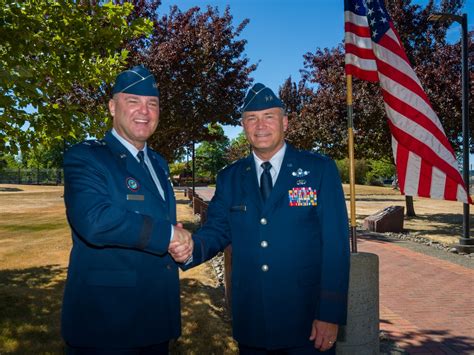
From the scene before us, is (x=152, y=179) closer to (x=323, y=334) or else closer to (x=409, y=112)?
(x=323, y=334)

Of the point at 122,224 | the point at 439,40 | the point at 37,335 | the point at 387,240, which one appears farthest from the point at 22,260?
the point at 439,40

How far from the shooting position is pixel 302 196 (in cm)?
256

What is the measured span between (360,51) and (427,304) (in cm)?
428

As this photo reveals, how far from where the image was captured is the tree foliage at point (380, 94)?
15273 mm

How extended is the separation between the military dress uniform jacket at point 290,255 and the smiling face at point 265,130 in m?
0.15

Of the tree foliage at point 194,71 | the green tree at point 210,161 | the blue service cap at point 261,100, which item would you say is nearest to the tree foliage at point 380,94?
the tree foliage at point 194,71

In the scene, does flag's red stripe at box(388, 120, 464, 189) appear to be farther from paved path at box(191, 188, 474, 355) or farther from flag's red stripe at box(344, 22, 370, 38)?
paved path at box(191, 188, 474, 355)

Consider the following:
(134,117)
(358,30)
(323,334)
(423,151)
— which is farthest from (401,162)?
(134,117)

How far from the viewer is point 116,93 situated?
8.22 ft

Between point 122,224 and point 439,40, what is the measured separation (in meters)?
18.5

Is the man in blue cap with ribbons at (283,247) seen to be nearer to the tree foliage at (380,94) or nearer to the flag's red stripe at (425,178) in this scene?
the flag's red stripe at (425,178)

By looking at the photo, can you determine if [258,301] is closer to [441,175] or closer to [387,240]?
[441,175]

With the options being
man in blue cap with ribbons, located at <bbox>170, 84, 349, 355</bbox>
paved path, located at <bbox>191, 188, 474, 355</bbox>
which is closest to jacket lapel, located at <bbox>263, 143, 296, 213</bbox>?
man in blue cap with ribbons, located at <bbox>170, 84, 349, 355</bbox>

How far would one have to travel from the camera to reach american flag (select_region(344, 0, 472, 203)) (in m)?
4.05
